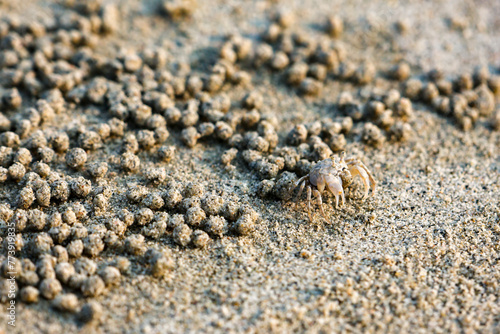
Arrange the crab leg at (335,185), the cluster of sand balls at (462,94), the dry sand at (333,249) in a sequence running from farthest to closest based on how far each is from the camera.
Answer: the cluster of sand balls at (462,94) → the crab leg at (335,185) → the dry sand at (333,249)

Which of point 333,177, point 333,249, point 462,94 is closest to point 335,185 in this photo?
point 333,177

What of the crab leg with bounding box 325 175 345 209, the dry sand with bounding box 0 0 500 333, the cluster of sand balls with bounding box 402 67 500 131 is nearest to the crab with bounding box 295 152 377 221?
the crab leg with bounding box 325 175 345 209

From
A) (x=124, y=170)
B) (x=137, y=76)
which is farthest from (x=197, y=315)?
(x=137, y=76)

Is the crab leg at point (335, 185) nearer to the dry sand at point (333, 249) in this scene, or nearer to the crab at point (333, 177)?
the crab at point (333, 177)

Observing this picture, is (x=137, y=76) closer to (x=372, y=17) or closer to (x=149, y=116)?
(x=149, y=116)

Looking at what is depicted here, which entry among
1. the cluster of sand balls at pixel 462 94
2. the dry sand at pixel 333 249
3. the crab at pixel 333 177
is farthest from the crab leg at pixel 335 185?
the cluster of sand balls at pixel 462 94

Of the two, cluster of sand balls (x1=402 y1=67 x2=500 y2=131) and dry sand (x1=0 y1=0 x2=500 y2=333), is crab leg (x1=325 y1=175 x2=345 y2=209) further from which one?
cluster of sand balls (x1=402 y1=67 x2=500 y2=131)
